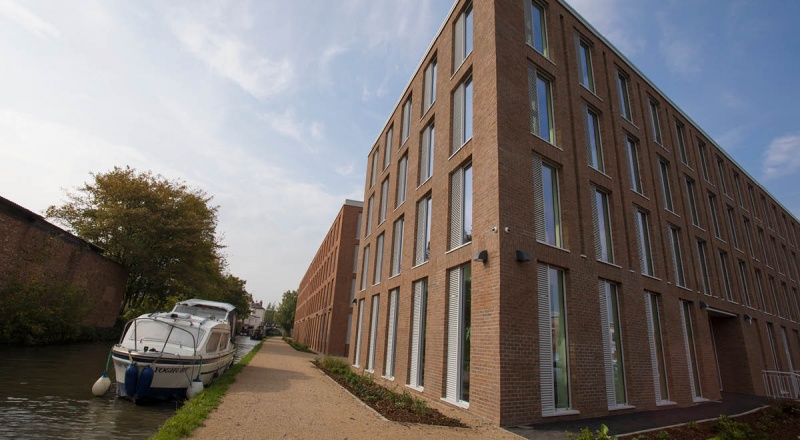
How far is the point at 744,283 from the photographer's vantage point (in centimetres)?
2034

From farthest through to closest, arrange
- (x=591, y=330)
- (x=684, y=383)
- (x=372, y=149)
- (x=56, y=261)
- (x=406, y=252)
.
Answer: (x=372, y=149) < (x=56, y=261) < (x=406, y=252) < (x=684, y=383) < (x=591, y=330)

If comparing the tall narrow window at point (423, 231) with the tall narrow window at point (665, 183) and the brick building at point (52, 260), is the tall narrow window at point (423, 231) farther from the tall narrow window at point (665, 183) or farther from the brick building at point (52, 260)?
the brick building at point (52, 260)

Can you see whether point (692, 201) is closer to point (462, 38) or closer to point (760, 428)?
point (760, 428)

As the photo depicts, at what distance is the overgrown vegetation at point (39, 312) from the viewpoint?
17.2 m

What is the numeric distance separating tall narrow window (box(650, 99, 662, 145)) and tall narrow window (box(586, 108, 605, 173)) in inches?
211

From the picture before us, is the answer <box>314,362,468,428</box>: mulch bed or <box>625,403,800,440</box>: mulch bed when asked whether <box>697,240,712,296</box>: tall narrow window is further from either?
<box>314,362,468,428</box>: mulch bed

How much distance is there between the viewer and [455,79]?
13250 mm

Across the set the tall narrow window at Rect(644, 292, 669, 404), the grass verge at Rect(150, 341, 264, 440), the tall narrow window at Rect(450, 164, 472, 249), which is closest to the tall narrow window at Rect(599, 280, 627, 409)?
the tall narrow window at Rect(644, 292, 669, 404)

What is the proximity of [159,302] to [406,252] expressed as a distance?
31699 mm

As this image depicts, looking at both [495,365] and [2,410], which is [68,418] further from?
[495,365]

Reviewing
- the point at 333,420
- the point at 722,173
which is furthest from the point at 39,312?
the point at 722,173

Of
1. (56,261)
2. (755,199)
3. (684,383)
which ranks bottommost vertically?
(684,383)

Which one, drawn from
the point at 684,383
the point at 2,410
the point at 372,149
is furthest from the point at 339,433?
the point at 372,149

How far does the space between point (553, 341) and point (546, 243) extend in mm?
2464
